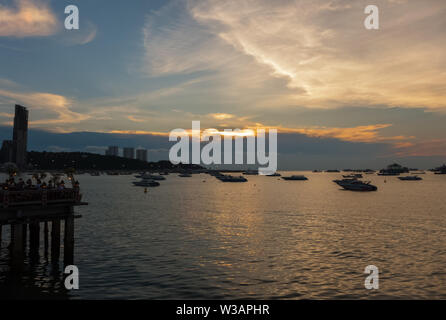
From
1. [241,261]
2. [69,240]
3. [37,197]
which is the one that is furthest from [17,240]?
[241,261]

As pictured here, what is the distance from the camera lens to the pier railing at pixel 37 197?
24.0 m

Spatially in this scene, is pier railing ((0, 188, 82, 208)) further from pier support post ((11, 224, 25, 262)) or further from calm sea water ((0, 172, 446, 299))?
calm sea water ((0, 172, 446, 299))

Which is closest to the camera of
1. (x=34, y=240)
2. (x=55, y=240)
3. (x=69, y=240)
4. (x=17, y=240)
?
(x=17, y=240)

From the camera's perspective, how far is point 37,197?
25.9m

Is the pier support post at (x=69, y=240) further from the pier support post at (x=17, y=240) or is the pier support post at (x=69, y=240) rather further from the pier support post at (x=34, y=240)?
the pier support post at (x=34, y=240)

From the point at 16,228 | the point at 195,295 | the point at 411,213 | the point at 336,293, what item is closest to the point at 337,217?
the point at 411,213

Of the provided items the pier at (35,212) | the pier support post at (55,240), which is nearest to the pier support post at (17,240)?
the pier at (35,212)

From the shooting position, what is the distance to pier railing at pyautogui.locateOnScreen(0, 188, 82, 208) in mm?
24031

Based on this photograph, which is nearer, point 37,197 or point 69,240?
point 37,197

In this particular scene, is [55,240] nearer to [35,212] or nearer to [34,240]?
[34,240]

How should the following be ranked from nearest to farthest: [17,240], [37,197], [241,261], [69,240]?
Result: [17,240] < [37,197] < [69,240] < [241,261]

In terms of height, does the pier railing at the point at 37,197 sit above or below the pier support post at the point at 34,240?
above

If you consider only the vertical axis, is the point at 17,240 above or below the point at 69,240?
above
